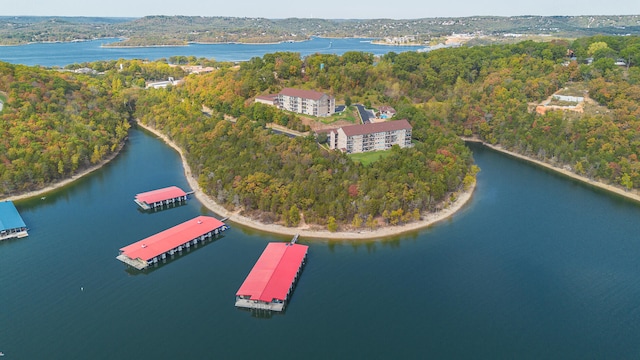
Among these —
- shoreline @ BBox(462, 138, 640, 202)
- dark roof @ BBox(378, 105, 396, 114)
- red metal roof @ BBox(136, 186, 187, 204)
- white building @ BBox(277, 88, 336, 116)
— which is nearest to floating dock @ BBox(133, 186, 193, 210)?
red metal roof @ BBox(136, 186, 187, 204)

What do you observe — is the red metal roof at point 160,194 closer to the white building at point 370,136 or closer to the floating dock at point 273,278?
the floating dock at point 273,278

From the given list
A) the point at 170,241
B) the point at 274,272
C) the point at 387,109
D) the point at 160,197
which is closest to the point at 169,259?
the point at 170,241

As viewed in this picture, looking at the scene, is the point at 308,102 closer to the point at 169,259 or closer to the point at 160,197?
the point at 160,197

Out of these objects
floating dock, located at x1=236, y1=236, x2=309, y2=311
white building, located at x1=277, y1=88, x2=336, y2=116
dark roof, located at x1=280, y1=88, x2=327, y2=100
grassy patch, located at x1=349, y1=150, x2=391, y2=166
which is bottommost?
floating dock, located at x1=236, y1=236, x2=309, y2=311

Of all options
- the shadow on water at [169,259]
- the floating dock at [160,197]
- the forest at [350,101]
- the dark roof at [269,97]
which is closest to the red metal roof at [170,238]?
the shadow on water at [169,259]

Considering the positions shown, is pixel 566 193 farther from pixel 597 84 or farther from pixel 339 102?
pixel 339 102

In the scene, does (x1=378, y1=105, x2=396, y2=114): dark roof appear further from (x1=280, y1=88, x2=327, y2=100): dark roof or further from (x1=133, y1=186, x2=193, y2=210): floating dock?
(x1=133, y1=186, x2=193, y2=210): floating dock

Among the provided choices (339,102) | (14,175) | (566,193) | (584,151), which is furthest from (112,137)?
(584,151)
